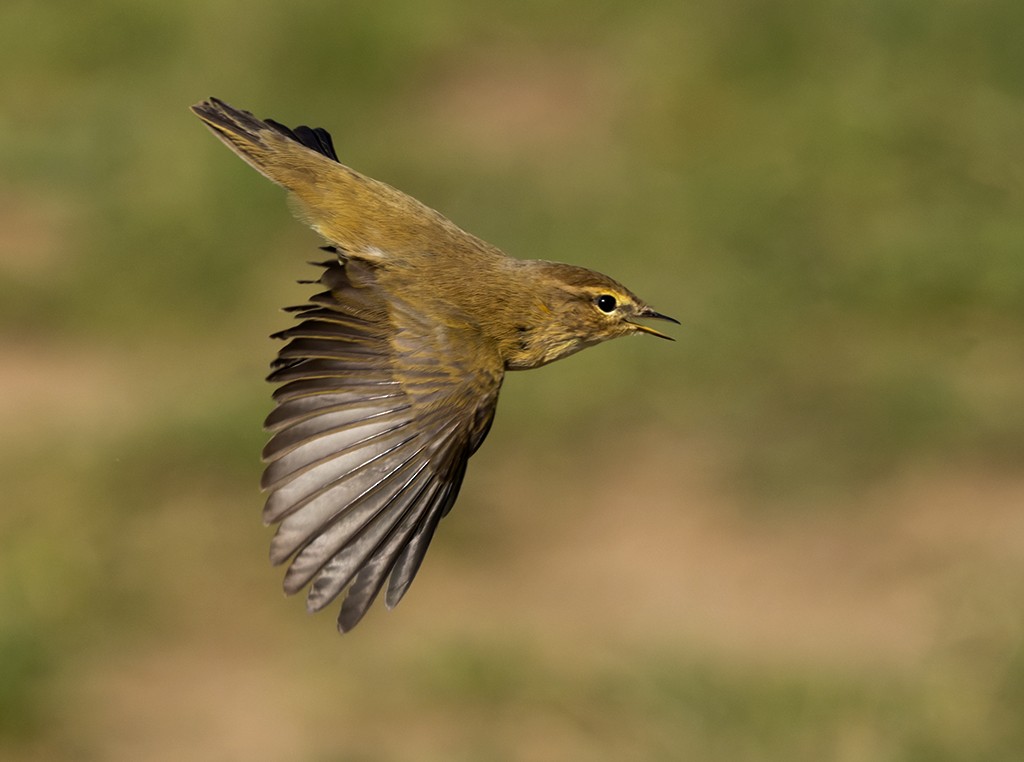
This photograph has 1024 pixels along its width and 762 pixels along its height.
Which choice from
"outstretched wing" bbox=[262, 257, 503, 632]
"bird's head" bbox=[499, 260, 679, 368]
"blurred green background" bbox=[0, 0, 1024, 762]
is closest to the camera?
"outstretched wing" bbox=[262, 257, 503, 632]

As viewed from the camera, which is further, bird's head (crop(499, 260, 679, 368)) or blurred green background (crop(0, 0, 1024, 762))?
blurred green background (crop(0, 0, 1024, 762))

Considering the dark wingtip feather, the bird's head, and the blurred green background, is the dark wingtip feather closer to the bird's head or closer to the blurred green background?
the bird's head

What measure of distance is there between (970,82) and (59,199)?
729 cm

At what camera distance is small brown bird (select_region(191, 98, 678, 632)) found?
22.8ft

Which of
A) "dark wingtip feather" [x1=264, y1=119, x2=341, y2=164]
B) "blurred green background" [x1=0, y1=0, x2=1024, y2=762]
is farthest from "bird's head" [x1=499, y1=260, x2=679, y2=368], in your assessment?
"blurred green background" [x1=0, y1=0, x2=1024, y2=762]

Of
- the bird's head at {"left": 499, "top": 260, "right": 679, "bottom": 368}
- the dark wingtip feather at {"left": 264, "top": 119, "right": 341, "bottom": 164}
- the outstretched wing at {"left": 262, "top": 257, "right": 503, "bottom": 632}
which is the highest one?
the dark wingtip feather at {"left": 264, "top": 119, "right": 341, "bottom": 164}

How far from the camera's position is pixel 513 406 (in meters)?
15.1

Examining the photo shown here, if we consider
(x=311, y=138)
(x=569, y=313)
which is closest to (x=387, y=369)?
(x=569, y=313)

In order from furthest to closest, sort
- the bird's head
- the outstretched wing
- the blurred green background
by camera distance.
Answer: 1. the blurred green background
2. the bird's head
3. the outstretched wing

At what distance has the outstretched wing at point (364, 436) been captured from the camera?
22.7ft

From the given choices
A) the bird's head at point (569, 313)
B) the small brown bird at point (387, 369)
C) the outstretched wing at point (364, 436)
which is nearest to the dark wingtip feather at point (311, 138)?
the small brown bird at point (387, 369)

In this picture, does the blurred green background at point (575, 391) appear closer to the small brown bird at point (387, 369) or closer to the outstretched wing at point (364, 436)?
the small brown bird at point (387, 369)

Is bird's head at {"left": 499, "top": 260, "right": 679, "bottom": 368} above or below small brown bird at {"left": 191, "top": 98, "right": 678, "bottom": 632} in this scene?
above

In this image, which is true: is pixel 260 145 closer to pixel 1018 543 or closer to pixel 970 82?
pixel 1018 543
